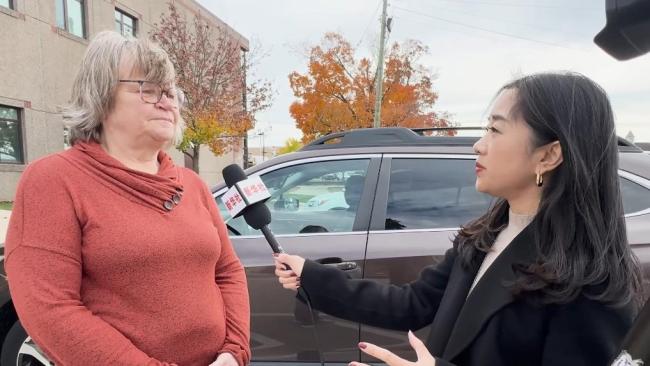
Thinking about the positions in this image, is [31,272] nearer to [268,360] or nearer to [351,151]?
[268,360]

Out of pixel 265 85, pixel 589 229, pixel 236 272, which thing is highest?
pixel 265 85

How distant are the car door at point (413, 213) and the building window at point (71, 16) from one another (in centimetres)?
1513

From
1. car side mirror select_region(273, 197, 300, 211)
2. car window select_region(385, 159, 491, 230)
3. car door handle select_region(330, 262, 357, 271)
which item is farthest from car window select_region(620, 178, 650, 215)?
car side mirror select_region(273, 197, 300, 211)

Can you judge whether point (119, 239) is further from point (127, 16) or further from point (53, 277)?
point (127, 16)

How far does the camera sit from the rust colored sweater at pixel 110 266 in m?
1.17

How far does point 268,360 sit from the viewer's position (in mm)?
2566

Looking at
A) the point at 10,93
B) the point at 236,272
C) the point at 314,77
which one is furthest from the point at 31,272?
the point at 314,77

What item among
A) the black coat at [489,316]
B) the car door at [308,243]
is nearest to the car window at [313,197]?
the car door at [308,243]

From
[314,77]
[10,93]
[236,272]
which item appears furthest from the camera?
[314,77]

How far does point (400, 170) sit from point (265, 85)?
15.6 m

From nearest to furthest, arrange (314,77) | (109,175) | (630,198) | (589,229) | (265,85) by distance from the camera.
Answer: (589,229) < (109,175) < (630,198) < (265,85) < (314,77)

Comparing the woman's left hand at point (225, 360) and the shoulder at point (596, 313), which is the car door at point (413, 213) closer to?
the woman's left hand at point (225, 360)

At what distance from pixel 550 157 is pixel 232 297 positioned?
1.17m

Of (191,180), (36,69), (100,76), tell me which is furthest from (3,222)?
(100,76)
